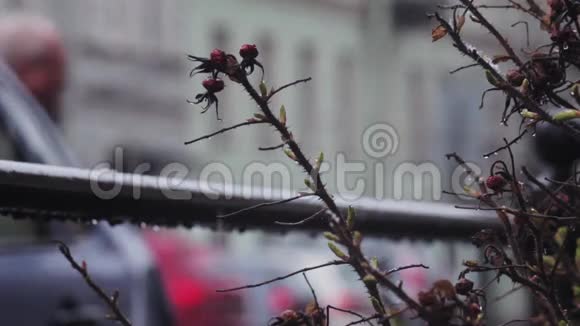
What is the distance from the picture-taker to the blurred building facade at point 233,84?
2798 cm

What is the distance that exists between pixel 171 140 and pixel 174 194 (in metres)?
28.3

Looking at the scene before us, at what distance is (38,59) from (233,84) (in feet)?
66.0

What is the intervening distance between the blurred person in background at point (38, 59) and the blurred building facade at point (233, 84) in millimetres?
18990

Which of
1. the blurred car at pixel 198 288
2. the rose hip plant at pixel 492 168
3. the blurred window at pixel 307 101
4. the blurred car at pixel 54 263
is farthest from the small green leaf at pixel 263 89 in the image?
the blurred window at pixel 307 101

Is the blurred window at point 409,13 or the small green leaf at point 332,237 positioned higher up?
the blurred window at point 409,13

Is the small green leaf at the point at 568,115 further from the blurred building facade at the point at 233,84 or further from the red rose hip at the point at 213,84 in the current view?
the blurred building facade at the point at 233,84

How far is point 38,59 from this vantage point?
462cm

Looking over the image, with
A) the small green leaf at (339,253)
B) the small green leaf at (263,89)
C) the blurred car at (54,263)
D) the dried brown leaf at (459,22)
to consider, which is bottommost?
the blurred car at (54,263)

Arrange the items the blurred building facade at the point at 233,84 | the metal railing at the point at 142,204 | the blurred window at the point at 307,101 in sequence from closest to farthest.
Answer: the metal railing at the point at 142,204 → the blurred building facade at the point at 233,84 → the blurred window at the point at 307,101

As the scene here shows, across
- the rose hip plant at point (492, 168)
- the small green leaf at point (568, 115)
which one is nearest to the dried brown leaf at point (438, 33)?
the rose hip plant at point (492, 168)

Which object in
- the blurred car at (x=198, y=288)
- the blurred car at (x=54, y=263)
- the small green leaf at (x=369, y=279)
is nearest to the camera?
the small green leaf at (x=369, y=279)

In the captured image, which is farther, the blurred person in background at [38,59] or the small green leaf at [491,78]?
the blurred person in background at [38,59]

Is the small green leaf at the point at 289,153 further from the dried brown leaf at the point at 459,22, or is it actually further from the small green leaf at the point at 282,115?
the dried brown leaf at the point at 459,22

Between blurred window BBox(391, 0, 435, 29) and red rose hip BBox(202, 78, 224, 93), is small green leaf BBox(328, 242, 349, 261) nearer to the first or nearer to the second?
red rose hip BBox(202, 78, 224, 93)
